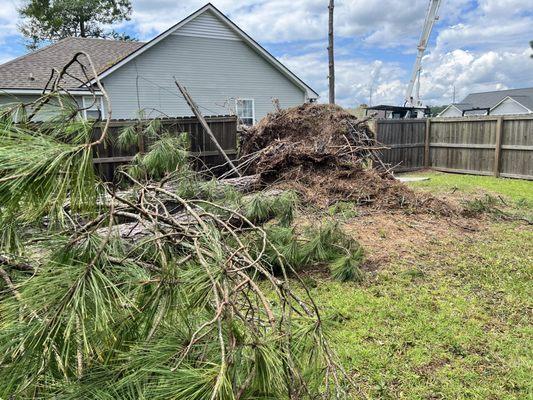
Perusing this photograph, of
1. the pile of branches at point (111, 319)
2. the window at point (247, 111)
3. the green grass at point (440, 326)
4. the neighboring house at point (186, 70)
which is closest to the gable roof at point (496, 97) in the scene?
the neighboring house at point (186, 70)

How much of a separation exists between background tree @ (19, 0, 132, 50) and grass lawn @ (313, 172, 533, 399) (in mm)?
27220

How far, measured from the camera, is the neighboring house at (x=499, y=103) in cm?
3319

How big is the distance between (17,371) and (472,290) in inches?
156

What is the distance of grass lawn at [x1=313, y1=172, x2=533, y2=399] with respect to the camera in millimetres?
2660

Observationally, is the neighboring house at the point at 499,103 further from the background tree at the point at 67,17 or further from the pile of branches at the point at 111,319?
the pile of branches at the point at 111,319

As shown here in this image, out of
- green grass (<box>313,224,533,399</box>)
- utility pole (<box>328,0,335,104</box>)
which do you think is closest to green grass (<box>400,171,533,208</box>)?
green grass (<box>313,224,533,399</box>)

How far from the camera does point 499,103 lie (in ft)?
112

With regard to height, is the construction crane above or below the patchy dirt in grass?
above

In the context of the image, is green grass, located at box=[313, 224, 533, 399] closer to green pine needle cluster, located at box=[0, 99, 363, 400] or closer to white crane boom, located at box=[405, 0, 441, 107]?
green pine needle cluster, located at box=[0, 99, 363, 400]

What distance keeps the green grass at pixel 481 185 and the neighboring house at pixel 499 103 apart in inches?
852

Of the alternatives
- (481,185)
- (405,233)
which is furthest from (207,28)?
(405,233)

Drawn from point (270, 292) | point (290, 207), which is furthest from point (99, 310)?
point (290, 207)

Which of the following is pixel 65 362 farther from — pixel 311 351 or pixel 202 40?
pixel 202 40

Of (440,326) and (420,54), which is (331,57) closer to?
(420,54)
